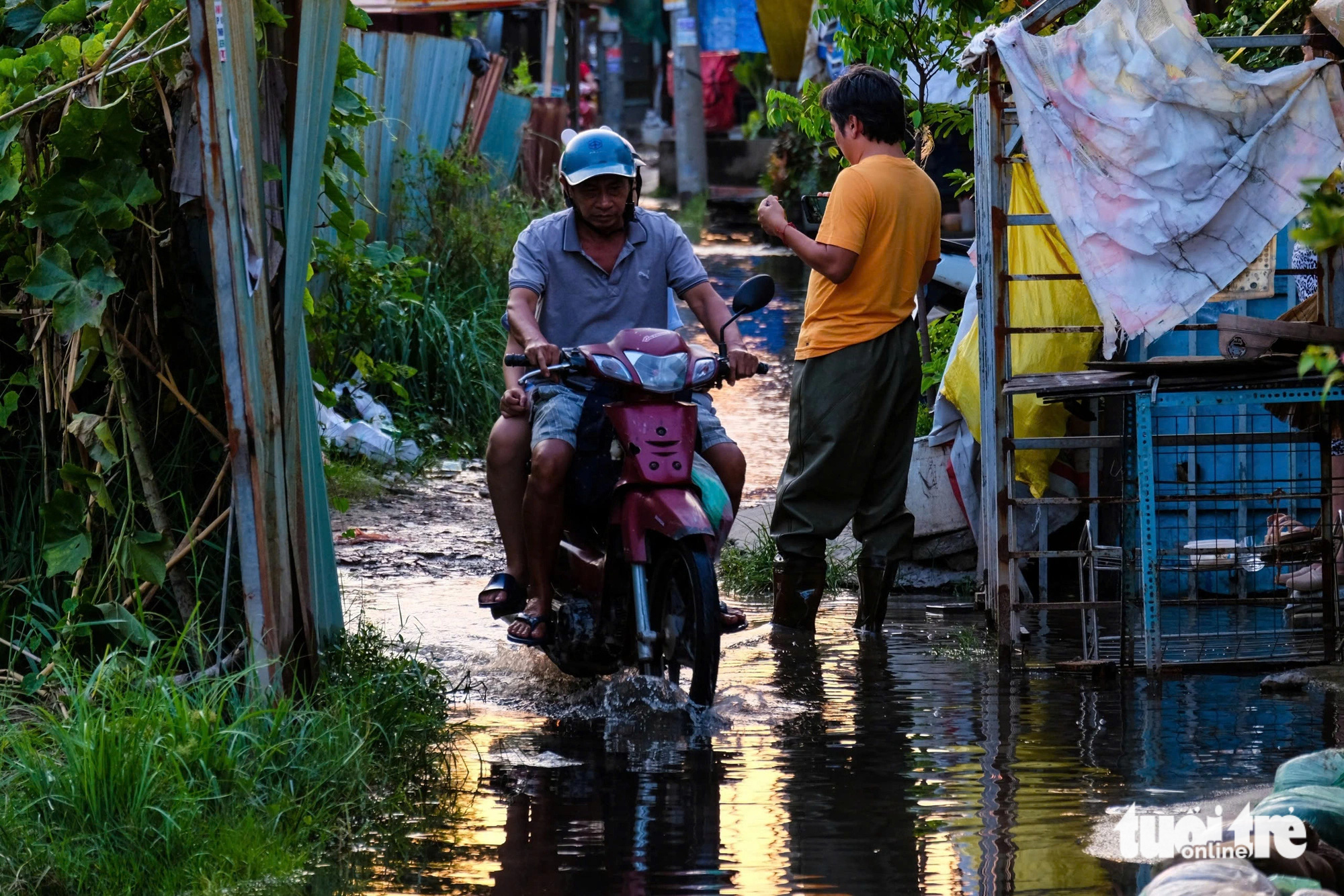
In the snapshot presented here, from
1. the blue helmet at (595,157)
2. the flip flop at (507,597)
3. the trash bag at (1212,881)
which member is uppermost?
the blue helmet at (595,157)

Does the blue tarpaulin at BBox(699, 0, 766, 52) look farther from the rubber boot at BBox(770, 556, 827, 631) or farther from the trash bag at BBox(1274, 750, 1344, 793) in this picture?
the trash bag at BBox(1274, 750, 1344, 793)

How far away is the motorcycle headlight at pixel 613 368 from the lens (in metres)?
5.24

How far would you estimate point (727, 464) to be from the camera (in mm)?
5559

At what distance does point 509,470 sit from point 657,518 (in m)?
0.65

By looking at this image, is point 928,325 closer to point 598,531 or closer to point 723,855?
point 598,531

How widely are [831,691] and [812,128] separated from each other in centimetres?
379

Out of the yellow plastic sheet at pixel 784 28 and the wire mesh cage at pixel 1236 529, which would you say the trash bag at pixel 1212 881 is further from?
the yellow plastic sheet at pixel 784 28

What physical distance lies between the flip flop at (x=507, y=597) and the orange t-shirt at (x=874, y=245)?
1724 millimetres

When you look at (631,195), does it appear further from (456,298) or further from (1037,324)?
(456,298)

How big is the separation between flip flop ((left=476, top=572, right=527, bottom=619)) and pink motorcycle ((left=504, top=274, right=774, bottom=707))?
172 millimetres

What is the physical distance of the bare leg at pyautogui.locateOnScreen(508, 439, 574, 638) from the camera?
5.34 meters

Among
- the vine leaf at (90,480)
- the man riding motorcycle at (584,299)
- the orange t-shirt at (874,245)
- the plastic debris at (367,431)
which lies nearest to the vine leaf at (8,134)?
the vine leaf at (90,480)

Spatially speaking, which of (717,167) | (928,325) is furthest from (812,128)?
(717,167)

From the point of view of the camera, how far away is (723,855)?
4.04 metres
